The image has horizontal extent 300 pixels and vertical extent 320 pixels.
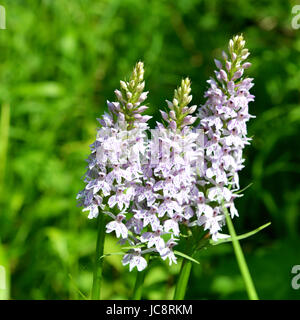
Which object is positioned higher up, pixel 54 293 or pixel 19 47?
pixel 19 47

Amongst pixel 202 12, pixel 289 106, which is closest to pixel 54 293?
pixel 289 106

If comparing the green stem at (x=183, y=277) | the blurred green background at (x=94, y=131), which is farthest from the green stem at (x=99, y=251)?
the blurred green background at (x=94, y=131)

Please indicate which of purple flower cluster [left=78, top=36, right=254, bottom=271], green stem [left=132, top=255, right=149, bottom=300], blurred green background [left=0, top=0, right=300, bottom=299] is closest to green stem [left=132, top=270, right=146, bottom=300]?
green stem [left=132, top=255, right=149, bottom=300]

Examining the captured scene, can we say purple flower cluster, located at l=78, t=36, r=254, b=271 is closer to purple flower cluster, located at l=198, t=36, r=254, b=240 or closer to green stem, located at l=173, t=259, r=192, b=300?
purple flower cluster, located at l=198, t=36, r=254, b=240

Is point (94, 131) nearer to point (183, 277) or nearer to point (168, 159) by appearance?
point (183, 277)
